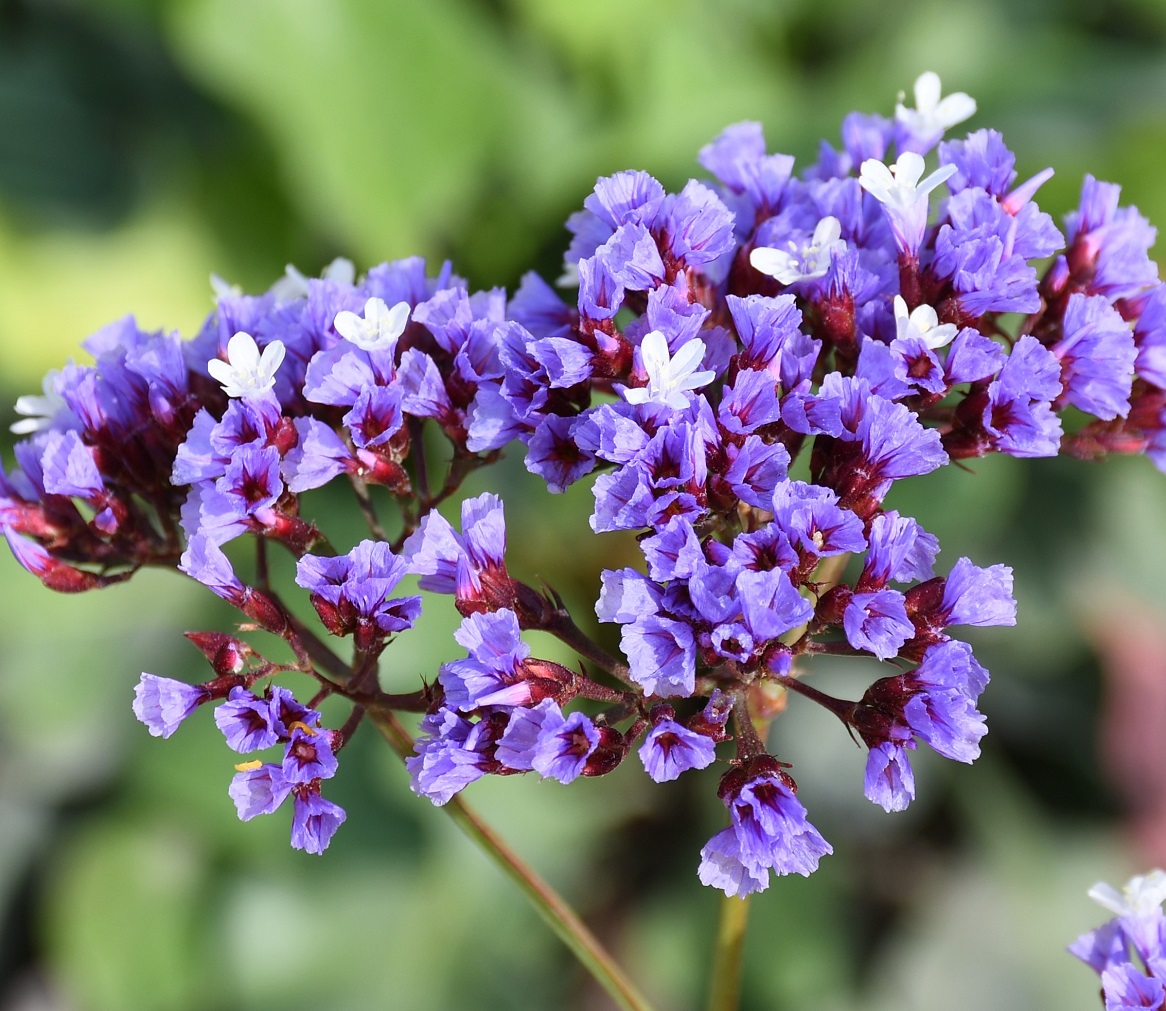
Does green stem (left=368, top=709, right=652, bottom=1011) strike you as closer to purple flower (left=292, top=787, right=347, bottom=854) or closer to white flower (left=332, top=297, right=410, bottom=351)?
purple flower (left=292, top=787, right=347, bottom=854)

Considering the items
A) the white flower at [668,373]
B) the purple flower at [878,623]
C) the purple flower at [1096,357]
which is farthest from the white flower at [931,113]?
the purple flower at [878,623]

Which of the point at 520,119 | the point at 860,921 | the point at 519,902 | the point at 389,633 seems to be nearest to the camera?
the point at 389,633

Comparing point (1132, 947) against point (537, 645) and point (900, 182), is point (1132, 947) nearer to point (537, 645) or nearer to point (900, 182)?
point (900, 182)

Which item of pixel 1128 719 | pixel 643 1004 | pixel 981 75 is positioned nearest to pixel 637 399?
pixel 643 1004

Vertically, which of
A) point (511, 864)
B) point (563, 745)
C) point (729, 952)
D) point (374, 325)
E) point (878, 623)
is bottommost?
point (729, 952)

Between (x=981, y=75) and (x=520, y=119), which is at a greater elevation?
(x=981, y=75)

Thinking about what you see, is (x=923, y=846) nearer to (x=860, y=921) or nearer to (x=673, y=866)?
(x=860, y=921)

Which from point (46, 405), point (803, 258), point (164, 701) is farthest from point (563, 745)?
point (46, 405)
